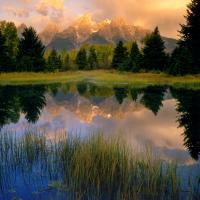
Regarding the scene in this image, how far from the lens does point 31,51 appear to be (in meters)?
69.7

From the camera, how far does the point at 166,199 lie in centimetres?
925

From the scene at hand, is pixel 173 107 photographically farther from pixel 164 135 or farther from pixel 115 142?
pixel 115 142

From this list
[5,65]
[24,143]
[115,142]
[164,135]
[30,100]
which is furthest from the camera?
[5,65]

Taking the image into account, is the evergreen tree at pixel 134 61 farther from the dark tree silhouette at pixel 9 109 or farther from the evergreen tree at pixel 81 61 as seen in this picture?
the dark tree silhouette at pixel 9 109

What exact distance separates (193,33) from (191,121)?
36.0 m

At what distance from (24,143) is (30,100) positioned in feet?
75.4

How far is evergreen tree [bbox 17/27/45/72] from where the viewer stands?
68.6 metres

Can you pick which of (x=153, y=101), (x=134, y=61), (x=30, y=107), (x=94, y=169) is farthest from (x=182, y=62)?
(x=94, y=169)

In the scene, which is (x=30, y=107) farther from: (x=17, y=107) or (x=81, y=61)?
(x=81, y=61)

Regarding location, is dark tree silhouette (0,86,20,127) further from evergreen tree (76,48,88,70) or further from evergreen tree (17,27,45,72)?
evergreen tree (76,48,88,70)

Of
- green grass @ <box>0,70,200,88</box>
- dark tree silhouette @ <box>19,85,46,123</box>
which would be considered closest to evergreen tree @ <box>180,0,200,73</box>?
green grass @ <box>0,70,200,88</box>

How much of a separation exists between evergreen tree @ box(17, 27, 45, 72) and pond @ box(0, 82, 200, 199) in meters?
29.8

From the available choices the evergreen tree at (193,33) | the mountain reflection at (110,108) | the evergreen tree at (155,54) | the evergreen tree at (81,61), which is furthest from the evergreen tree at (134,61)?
the evergreen tree at (81,61)

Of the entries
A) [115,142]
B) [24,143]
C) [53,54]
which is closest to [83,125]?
[24,143]
